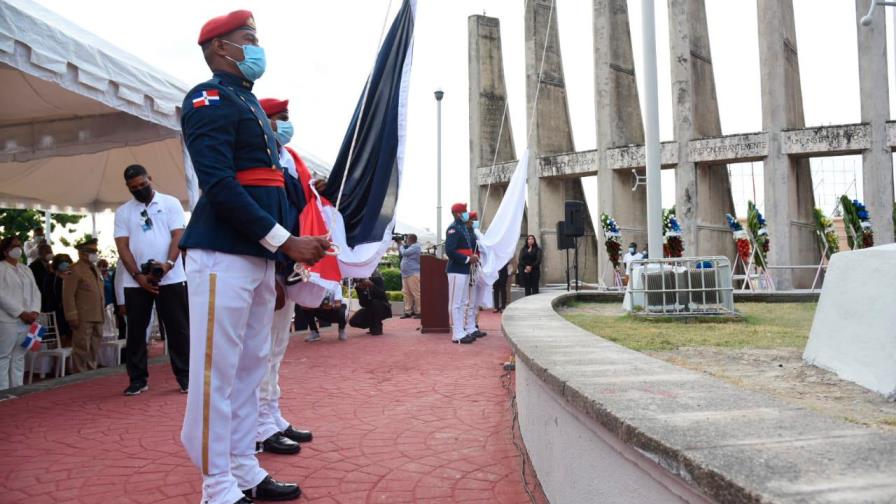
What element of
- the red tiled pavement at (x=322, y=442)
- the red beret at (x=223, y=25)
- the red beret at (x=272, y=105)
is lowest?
the red tiled pavement at (x=322, y=442)

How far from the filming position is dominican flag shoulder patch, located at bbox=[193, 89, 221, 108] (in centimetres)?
274

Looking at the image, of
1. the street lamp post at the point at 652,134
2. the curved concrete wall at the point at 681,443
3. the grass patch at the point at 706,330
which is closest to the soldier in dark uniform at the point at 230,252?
the curved concrete wall at the point at 681,443

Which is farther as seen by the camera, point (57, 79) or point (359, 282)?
point (359, 282)

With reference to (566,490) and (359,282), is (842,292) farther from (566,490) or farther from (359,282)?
(359,282)

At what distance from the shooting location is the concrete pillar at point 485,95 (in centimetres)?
2433

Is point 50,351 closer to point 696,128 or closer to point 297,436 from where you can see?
point 297,436

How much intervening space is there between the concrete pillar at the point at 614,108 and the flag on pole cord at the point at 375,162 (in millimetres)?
17143

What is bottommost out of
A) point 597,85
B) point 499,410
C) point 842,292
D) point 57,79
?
point 499,410

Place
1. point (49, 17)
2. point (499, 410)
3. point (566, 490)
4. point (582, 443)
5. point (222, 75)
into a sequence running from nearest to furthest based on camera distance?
point (582, 443) < point (566, 490) < point (222, 75) < point (499, 410) < point (49, 17)

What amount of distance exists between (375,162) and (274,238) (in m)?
1.36

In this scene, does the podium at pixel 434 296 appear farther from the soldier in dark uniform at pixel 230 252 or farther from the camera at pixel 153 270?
the soldier in dark uniform at pixel 230 252

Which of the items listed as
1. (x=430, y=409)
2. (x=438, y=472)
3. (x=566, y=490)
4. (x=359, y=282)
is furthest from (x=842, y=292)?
(x=359, y=282)

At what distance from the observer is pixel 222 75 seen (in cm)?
294

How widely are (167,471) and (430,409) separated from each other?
2058 millimetres
